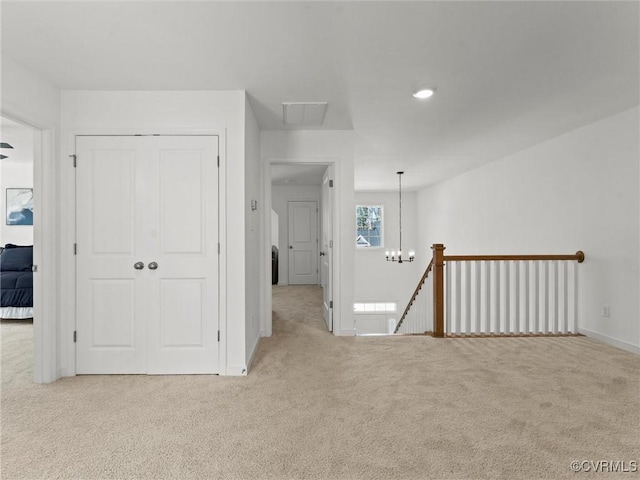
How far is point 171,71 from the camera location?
2.45 m

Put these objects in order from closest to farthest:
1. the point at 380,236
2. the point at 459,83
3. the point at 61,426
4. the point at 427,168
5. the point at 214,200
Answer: the point at 61,426 < the point at 459,83 < the point at 214,200 < the point at 427,168 < the point at 380,236

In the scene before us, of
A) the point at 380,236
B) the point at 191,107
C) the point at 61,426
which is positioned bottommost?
the point at 61,426

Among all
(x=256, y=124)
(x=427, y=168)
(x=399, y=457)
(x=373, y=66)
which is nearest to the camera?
(x=399, y=457)

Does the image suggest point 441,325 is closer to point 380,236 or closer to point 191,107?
point 191,107

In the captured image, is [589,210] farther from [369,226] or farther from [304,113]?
[369,226]

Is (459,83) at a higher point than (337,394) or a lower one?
higher

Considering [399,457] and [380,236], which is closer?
[399,457]

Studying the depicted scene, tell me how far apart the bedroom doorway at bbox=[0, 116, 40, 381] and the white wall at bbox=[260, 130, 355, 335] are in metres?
2.17

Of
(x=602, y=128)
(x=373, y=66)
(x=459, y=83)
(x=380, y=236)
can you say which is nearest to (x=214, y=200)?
(x=373, y=66)

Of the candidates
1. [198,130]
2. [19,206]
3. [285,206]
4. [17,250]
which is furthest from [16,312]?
[285,206]

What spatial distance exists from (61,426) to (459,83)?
3641 mm

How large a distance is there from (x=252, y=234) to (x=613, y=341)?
389cm

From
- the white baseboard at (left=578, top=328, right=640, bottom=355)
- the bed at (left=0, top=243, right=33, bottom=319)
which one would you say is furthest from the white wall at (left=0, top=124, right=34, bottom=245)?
the white baseboard at (left=578, top=328, right=640, bottom=355)

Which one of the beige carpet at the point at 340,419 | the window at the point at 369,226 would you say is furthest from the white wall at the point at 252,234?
the window at the point at 369,226
